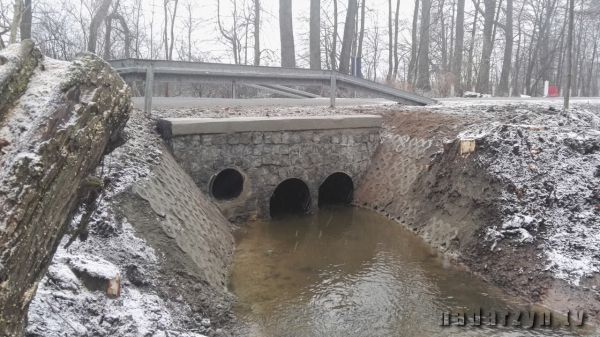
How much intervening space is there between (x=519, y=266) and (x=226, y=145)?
5.00 m

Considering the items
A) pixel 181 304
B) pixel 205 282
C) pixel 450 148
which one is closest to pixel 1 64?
pixel 181 304

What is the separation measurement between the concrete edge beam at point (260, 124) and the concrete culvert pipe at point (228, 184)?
0.96 meters

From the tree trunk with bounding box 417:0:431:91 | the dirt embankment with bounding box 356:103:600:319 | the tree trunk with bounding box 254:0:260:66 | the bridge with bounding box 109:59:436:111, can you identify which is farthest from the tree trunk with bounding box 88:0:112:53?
the tree trunk with bounding box 417:0:431:91

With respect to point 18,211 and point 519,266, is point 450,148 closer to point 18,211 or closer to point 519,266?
point 519,266

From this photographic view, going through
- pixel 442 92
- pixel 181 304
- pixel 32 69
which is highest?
pixel 442 92

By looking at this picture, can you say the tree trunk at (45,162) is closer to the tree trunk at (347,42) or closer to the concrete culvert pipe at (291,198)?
the concrete culvert pipe at (291,198)

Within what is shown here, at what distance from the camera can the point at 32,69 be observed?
3.03m

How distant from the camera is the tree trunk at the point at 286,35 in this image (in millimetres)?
20406

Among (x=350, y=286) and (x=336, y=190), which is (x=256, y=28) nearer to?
(x=336, y=190)

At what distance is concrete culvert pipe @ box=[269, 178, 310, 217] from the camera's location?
33.6 feet

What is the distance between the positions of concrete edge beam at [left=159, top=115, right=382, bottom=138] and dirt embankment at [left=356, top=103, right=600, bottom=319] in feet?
3.16

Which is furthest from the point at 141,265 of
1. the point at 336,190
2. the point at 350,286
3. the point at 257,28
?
the point at 257,28

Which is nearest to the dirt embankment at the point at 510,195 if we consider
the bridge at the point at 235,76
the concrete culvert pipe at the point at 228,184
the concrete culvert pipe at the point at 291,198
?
the concrete culvert pipe at the point at 291,198

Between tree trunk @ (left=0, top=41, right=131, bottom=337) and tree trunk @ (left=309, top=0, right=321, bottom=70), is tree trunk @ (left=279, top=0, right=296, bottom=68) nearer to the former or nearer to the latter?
tree trunk @ (left=309, top=0, right=321, bottom=70)
